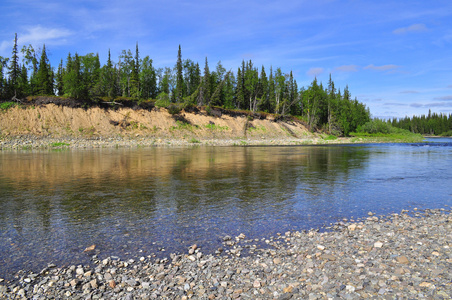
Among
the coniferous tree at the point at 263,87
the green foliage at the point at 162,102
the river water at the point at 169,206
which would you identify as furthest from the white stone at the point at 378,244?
the coniferous tree at the point at 263,87

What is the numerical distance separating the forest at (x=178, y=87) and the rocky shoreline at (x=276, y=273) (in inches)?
2921

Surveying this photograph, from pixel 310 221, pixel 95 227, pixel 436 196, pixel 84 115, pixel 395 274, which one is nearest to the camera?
pixel 395 274

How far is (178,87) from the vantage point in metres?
94.1

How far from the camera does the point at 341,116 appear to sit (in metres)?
129

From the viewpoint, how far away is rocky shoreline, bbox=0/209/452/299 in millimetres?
5648

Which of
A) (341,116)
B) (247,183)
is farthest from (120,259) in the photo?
(341,116)

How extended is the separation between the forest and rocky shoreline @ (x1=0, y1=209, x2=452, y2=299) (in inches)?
2921

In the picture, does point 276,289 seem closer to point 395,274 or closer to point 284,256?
point 284,256

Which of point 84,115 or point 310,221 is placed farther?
point 84,115

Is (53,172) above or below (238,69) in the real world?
below

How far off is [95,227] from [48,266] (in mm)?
2976

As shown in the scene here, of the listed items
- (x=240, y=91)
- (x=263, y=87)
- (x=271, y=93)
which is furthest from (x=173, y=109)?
(x=271, y=93)

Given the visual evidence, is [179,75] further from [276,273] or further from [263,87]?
[276,273]

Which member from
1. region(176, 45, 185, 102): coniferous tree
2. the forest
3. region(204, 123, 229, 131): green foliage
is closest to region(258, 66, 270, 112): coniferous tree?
the forest
